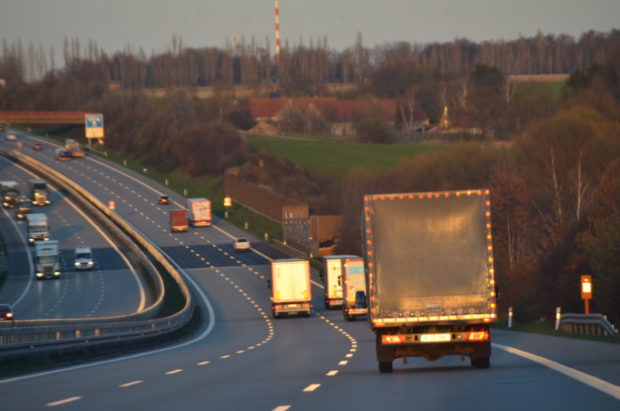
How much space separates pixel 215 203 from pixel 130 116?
65.5 meters

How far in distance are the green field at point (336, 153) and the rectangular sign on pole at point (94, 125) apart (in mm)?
22023

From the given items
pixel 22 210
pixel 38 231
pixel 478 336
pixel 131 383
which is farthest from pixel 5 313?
pixel 22 210

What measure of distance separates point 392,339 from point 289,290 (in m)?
35.3

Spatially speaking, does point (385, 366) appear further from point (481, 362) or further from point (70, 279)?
point (70, 279)

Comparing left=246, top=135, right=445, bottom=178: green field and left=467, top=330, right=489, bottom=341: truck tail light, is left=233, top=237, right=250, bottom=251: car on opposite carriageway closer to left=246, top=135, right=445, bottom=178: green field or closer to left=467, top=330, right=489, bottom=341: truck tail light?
left=246, top=135, right=445, bottom=178: green field

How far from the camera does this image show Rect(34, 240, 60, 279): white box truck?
80312 millimetres

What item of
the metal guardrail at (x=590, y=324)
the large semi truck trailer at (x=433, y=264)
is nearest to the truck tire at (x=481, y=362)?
the large semi truck trailer at (x=433, y=264)

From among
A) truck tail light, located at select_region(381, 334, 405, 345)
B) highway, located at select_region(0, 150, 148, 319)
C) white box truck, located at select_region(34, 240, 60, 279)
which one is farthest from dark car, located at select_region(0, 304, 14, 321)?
truck tail light, located at select_region(381, 334, 405, 345)

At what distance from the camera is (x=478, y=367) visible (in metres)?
19.3

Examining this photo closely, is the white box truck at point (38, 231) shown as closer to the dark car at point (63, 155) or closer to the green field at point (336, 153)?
the green field at point (336, 153)

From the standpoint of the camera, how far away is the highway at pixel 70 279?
6250 centimetres

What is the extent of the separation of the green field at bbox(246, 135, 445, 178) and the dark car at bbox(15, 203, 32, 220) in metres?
36.9

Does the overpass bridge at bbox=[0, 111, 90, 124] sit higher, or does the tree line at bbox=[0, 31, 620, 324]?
the overpass bridge at bbox=[0, 111, 90, 124]

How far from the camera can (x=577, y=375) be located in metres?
16.6
